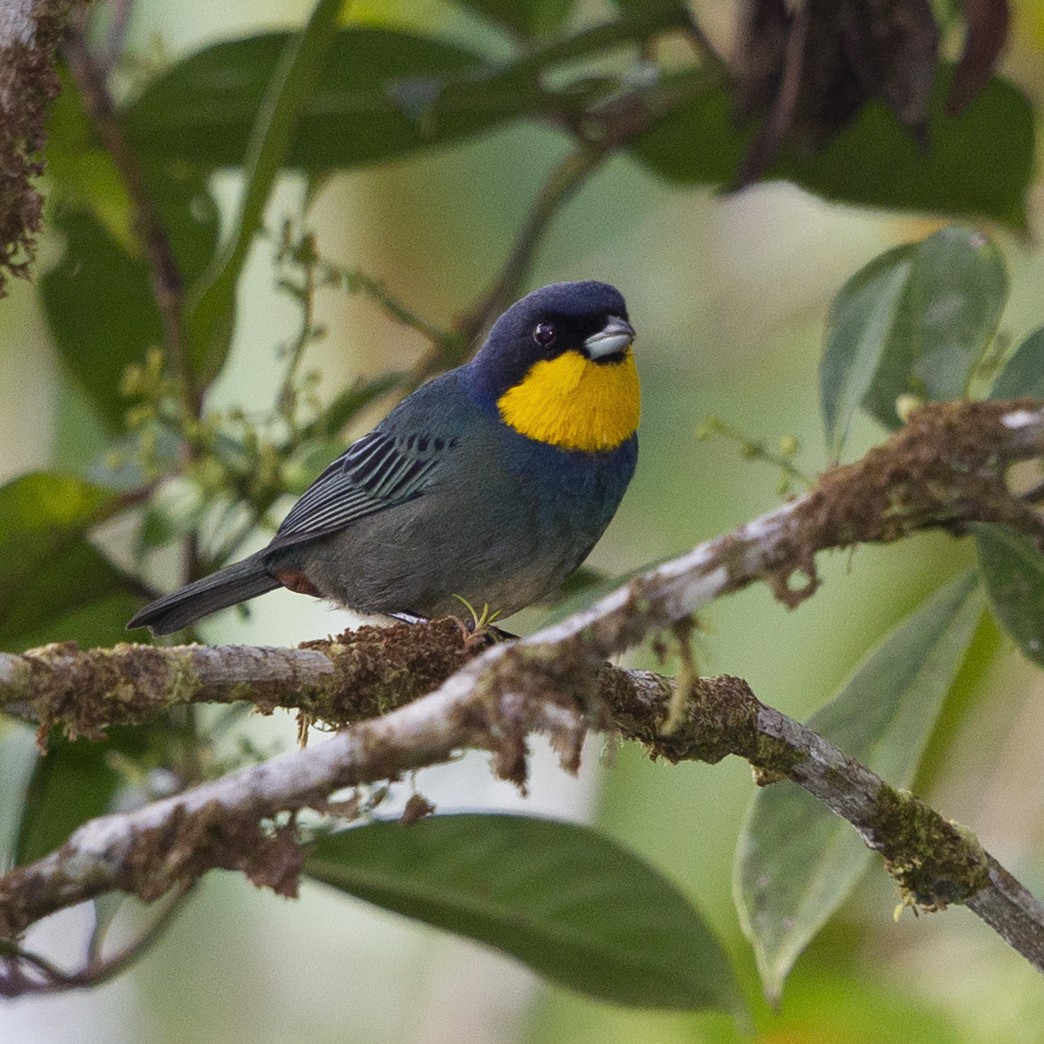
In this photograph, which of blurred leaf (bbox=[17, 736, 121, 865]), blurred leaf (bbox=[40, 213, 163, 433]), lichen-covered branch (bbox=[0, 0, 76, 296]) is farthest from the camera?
blurred leaf (bbox=[40, 213, 163, 433])

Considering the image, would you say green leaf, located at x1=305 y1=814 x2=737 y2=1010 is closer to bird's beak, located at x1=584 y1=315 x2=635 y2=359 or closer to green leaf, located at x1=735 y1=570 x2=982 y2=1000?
green leaf, located at x1=735 y1=570 x2=982 y2=1000

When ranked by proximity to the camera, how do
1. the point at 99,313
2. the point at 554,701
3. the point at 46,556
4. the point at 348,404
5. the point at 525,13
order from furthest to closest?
the point at 525,13 < the point at 99,313 < the point at 348,404 < the point at 46,556 < the point at 554,701

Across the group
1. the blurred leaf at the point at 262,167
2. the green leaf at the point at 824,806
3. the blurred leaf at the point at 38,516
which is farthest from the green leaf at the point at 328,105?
the green leaf at the point at 824,806

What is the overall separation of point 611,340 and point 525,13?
163 centimetres

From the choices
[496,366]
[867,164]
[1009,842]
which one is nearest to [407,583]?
[496,366]

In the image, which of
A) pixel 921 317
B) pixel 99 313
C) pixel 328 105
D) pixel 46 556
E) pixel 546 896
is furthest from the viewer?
pixel 99 313

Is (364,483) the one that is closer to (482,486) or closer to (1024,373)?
(482,486)

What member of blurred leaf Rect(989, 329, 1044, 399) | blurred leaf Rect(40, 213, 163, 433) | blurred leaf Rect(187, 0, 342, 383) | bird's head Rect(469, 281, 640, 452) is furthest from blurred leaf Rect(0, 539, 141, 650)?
blurred leaf Rect(989, 329, 1044, 399)

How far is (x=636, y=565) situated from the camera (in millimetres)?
7039

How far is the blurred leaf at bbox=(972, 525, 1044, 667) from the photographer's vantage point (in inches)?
128

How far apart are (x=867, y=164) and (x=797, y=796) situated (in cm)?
225

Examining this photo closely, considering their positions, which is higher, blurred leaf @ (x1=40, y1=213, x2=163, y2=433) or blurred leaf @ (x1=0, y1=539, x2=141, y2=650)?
blurred leaf @ (x1=40, y1=213, x2=163, y2=433)

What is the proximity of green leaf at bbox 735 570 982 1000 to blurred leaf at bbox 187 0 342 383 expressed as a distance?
74.6 inches

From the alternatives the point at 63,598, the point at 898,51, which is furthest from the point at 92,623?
the point at 898,51
